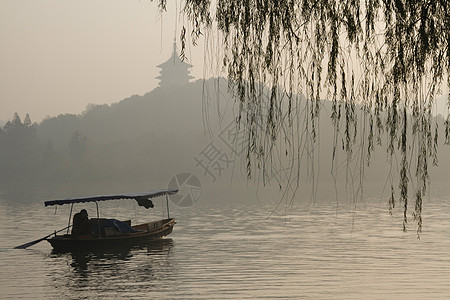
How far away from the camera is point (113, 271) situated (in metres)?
33.8

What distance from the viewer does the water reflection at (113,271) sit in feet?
94.5

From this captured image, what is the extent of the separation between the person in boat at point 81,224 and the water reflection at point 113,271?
1.52 metres

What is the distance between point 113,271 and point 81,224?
14.5ft

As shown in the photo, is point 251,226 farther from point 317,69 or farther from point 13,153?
point 13,153

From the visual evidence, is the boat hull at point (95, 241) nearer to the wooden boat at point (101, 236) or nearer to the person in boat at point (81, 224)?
the wooden boat at point (101, 236)

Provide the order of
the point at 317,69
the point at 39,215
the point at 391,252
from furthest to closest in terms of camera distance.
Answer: the point at 39,215 → the point at 391,252 → the point at 317,69

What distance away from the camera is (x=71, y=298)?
27.3 meters

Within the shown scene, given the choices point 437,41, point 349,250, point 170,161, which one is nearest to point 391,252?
point 349,250

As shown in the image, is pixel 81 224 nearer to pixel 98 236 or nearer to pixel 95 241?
pixel 98 236

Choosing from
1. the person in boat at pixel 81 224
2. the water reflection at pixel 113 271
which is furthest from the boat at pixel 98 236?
the water reflection at pixel 113 271

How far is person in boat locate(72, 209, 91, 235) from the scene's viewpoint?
36.8m

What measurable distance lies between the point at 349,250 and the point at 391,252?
248cm

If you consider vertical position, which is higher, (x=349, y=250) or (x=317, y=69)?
(x=317, y=69)

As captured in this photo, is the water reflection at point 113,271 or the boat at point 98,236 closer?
the water reflection at point 113,271
